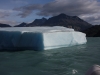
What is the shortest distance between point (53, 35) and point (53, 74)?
20.1 ft

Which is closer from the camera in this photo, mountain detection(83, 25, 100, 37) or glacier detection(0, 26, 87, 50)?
glacier detection(0, 26, 87, 50)

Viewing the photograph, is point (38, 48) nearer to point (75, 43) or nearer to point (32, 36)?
point (32, 36)

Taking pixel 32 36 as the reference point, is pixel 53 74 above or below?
below

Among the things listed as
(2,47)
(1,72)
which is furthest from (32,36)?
(1,72)

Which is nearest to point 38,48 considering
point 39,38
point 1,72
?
point 39,38

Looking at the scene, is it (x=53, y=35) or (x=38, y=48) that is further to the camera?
(x=53, y=35)

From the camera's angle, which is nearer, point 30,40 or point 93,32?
point 30,40

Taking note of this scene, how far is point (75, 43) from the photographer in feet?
43.1

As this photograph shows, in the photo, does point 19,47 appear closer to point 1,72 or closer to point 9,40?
point 9,40

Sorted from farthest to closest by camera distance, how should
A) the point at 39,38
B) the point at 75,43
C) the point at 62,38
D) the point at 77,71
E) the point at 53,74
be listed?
the point at 75,43 → the point at 62,38 → the point at 39,38 → the point at 77,71 → the point at 53,74

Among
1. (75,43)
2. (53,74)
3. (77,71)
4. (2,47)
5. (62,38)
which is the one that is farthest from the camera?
(75,43)

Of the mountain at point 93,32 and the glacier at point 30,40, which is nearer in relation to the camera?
the glacier at point 30,40

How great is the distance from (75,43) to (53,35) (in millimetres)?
2810

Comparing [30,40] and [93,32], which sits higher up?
[30,40]
